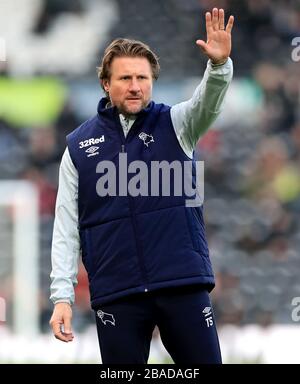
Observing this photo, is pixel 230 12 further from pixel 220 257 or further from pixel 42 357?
pixel 42 357

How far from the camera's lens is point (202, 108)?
3.73m

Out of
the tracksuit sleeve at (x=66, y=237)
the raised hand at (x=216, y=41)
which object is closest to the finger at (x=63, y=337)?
the tracksuit sleeve at (x=66, y=237)

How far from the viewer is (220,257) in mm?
8367

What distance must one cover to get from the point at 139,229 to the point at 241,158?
502 centimetres

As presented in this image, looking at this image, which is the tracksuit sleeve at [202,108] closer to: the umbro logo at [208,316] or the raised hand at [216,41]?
the raised hand at [216,41]

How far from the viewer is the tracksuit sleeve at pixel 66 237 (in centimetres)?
390

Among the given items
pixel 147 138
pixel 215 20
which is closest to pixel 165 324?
pixel 147 138

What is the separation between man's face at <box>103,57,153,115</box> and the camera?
3.81 meters

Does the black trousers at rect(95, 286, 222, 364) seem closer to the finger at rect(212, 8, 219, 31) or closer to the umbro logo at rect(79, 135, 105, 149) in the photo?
the umbro logo at rect(79, 135, 105, 149)

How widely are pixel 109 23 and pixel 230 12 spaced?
101 centimetres
